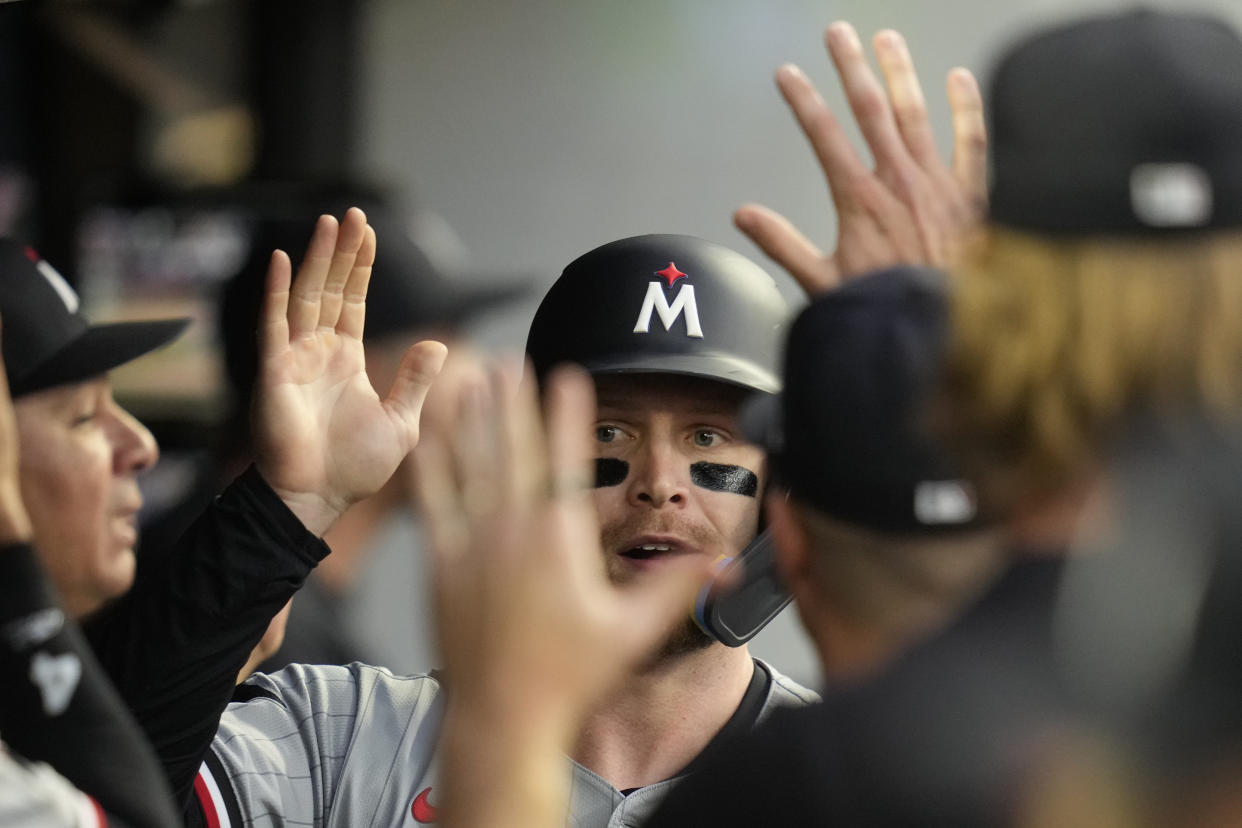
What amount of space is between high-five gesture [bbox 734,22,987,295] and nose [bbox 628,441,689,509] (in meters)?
0.70

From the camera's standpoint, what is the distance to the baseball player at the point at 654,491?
81.5 inches

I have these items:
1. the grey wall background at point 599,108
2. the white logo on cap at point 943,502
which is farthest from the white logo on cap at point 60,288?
the grey wall background at point 599,108

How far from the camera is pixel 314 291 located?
182 cm

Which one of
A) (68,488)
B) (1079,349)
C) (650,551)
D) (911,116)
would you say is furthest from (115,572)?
(1079,349)

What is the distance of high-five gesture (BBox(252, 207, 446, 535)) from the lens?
1758mm

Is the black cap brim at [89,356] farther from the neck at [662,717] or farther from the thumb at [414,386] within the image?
the neck at [662,717]

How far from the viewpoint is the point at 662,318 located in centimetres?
221

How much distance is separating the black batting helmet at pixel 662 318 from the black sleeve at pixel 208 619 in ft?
2.01

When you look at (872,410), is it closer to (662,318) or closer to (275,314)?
(275,314)

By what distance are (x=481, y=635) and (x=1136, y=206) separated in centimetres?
51

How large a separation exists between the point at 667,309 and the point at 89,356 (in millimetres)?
816

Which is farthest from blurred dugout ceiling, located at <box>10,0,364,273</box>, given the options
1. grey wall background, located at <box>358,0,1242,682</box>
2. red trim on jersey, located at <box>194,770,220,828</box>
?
red trim on jersey, located at <box>194,770,220,828</box>

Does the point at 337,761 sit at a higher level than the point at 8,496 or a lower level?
lower

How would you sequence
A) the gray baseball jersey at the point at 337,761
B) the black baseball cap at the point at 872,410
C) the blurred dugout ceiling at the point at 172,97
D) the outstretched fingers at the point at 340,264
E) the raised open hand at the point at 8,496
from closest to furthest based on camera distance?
the black baseball cap at the point at 872,410
the raised open hand at the point at 8,496
the outstretched fingers at the point at 340,264
the gray baseball jersey at the point at 337,761
the blurred dugout ceiling at the point at 172,97
